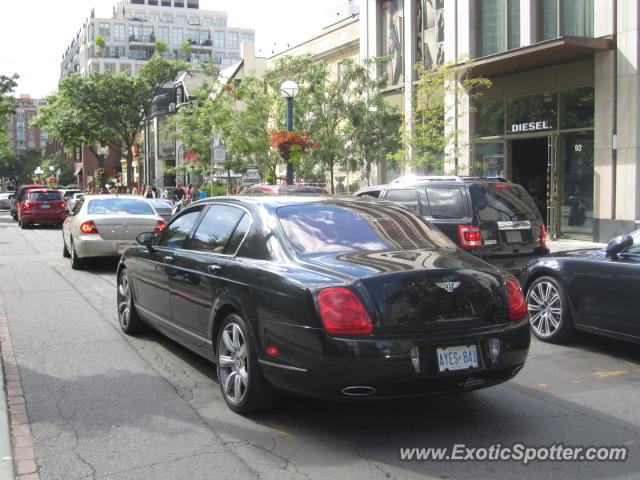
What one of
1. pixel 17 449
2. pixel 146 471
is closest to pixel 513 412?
pixel 146 471

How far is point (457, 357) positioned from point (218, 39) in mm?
122713

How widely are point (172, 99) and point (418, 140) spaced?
49.4 metres

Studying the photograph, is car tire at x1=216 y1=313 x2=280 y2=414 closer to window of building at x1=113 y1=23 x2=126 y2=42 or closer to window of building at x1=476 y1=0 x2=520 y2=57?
window of building at x1=476 y1=0 x2=520 y2=57

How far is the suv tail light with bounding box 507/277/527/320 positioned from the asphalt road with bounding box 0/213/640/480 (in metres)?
0.75

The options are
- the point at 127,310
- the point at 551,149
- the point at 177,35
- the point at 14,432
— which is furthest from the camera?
the point at 177,35

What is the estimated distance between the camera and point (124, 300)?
7.95m

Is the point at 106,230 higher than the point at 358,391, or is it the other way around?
the point at 106,230

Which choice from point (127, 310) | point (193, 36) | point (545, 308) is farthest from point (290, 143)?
point (193, 36)

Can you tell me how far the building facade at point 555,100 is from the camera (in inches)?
671

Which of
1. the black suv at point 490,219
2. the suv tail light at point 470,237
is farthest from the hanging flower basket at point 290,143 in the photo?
the suv tail light at point 470,237

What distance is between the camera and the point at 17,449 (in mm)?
4395

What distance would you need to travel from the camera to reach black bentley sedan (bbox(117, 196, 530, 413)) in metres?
4.30

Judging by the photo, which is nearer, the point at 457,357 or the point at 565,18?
the point at 457,357

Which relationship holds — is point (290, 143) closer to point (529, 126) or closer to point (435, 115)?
point (435, 115)
